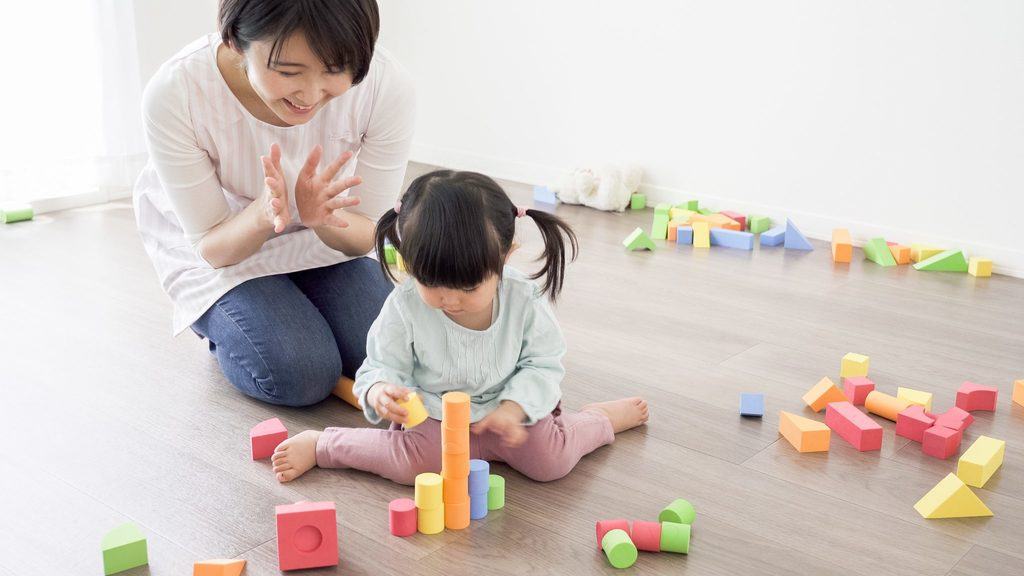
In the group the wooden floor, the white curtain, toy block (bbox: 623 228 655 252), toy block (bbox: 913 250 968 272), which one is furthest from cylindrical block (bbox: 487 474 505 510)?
the white curtain

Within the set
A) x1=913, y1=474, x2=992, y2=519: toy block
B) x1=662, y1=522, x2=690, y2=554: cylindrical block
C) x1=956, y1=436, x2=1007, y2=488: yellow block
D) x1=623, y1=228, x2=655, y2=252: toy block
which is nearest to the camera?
x1=662, y1=522, x2=690, y2=554: cylindrical block

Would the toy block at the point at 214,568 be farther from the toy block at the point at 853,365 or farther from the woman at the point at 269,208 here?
the toy block at the point at 853,365

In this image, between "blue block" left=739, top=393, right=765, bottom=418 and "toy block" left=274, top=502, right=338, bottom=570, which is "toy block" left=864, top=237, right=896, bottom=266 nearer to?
"blue block" left=739, top=393, right=765, bottom=418

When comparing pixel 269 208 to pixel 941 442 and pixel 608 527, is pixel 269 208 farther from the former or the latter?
pixel 941 442

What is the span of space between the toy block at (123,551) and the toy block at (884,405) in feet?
4.28

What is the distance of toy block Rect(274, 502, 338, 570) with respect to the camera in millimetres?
1352

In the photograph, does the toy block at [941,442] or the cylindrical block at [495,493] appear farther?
the toy block at [941,442]

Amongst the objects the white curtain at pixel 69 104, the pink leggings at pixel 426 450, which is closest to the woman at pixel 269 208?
the pink leggings at pixel 426 450

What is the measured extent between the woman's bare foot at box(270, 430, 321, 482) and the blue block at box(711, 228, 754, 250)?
1793mm

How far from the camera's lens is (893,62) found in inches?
118

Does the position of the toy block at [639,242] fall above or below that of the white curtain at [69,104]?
below

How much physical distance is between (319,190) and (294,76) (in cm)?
20

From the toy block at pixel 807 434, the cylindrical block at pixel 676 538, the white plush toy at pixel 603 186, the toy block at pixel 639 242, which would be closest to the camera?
the cylindrical block at pixel 676 538

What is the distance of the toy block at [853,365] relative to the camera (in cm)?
206
